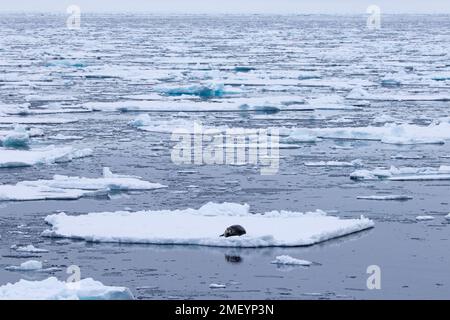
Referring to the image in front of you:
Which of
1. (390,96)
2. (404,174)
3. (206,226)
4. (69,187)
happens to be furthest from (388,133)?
(206,226)

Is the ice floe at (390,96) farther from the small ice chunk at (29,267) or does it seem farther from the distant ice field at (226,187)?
the small ice chunk at (29,267)

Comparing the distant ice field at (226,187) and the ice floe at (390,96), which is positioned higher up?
the distant ice field at (226,187)

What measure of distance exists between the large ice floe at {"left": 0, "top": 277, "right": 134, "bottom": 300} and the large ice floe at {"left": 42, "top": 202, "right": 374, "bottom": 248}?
164 cm

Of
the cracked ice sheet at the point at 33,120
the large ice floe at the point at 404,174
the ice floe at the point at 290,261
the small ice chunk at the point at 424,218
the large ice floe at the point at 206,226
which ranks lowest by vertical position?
the cracked ice sheet at the point at 33,120

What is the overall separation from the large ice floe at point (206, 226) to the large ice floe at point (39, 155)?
299 centimetres

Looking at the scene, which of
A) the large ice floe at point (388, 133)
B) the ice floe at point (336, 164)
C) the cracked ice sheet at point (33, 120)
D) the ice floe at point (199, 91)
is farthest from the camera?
the ice floe at point (199, 91)

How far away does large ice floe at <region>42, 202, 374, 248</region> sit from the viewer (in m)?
8.23

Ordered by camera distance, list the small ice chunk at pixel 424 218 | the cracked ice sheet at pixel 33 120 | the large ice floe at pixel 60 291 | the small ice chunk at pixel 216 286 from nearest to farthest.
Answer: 1. the large ice floe at pixel 60 291
2. the small ice chunk at pixel 216 286
3. the small ice chunk at pixel 424 218
4. the cracked ice sheet at pixel 33 120

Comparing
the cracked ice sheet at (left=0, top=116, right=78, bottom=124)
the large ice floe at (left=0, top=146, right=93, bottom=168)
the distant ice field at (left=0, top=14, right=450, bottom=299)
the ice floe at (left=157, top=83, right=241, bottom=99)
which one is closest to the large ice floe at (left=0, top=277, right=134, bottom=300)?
the distant ice field at (left=0, top=14, right=450, bottom=299)

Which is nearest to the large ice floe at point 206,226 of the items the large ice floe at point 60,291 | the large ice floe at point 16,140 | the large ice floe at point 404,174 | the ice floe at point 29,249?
the ice floe at point 29,249

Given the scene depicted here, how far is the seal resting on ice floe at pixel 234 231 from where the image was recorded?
8.28 meters

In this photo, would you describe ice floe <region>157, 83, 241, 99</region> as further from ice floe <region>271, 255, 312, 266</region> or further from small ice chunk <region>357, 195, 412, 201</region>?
ice floe <region>271, 255, 312, 266</region>

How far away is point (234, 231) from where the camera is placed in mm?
8305
